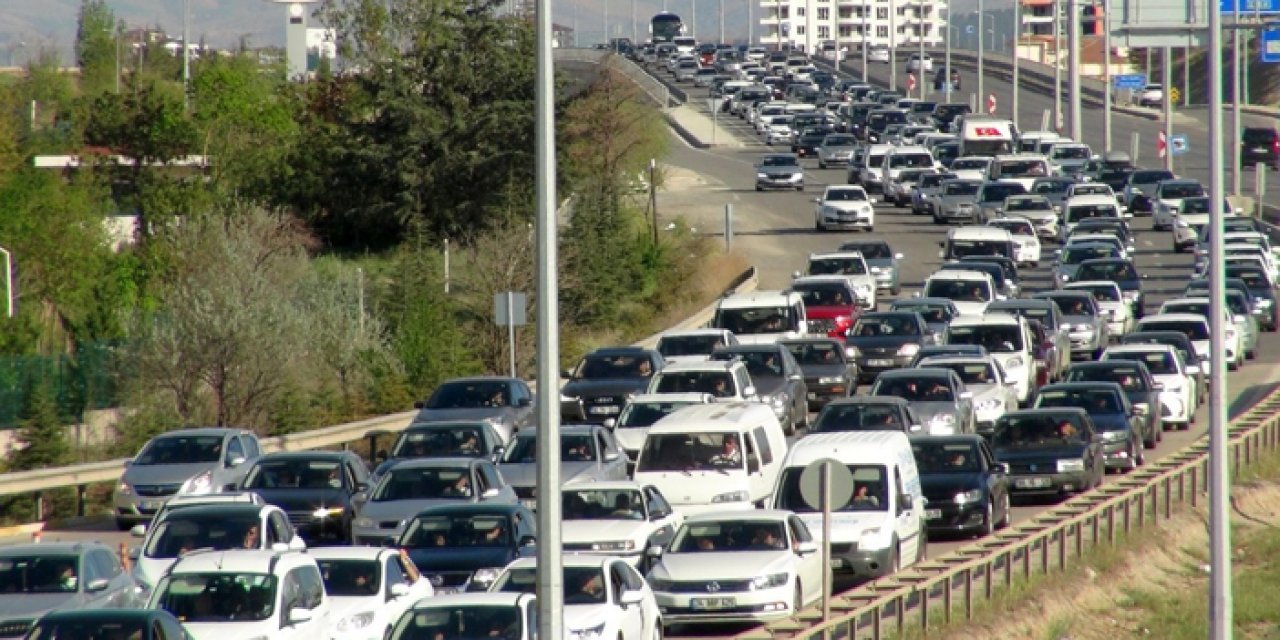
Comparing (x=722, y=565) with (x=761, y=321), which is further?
(x=761, y=321)

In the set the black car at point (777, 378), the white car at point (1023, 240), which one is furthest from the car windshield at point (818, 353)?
the white car at point (1023, 240)

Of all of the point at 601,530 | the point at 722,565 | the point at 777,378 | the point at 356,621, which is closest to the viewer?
the point at 356,621

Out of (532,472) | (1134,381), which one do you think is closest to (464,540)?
Answer: (532,472)

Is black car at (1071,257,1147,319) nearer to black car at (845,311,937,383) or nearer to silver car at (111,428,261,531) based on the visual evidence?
black car at (845,311,937,383)

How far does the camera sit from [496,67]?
7344 cm

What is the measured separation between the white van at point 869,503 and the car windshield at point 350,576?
5334mm

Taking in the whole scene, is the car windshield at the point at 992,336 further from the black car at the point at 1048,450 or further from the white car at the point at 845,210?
the white car at the point at 845,210

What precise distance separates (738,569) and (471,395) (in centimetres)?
1385

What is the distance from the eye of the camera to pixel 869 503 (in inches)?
979

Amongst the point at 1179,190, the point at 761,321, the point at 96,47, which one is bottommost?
the point at 761,321

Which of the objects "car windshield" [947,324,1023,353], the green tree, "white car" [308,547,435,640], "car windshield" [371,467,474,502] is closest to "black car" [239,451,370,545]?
"car windshield" [371,467,474,502]

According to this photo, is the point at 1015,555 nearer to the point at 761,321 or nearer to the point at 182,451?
the point at 182,451

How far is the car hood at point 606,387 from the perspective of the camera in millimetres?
36938

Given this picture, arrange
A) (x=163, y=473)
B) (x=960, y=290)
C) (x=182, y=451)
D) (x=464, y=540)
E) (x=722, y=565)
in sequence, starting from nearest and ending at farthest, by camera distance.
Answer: (x=722, y=565) < (x=464, y=540) < (x=163, y=473) < (x=182, y=451) < (x=960, y=290)
